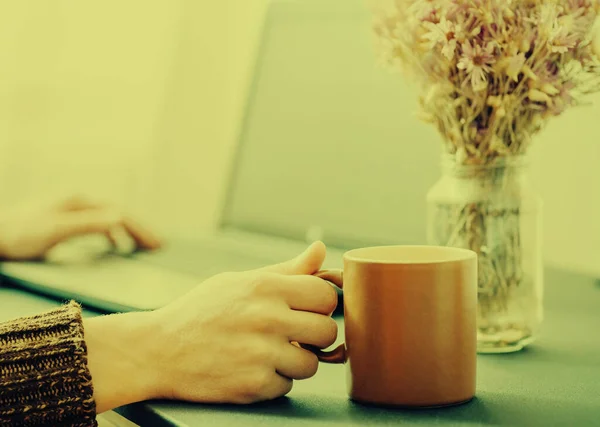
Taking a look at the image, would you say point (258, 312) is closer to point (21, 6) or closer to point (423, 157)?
point (423, 157)

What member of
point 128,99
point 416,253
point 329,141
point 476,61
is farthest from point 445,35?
point 128,99

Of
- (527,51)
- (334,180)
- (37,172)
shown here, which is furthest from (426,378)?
(37,172)

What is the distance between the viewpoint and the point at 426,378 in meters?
0.52

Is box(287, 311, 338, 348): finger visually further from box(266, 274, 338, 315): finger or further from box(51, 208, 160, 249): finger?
box(51, 208, 160, 249): finger

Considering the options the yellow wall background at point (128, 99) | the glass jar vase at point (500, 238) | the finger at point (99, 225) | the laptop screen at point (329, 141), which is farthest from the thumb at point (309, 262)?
the yellow wall background at point (128, 99)

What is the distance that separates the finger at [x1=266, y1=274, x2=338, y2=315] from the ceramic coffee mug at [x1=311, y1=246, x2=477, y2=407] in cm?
4

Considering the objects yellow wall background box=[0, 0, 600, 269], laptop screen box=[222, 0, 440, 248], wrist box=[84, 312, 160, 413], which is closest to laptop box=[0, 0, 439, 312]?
laptop screen box=[222, 0, 440, 248]

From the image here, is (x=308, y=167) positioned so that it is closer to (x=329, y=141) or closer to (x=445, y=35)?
(x=329, y=141)

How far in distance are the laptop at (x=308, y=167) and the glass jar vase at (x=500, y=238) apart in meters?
0.29

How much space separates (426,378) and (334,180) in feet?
2.31

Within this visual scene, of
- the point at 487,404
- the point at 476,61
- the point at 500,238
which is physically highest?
the point at 476,61

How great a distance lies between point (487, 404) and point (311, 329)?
0.13 meters

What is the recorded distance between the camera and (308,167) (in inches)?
49.7

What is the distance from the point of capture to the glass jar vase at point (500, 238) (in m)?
0.67
